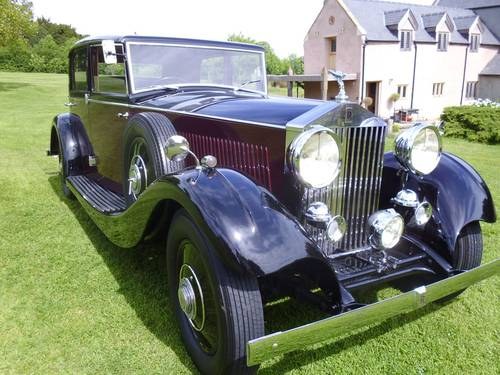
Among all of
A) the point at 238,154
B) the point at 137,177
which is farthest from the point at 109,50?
the point at 238,154

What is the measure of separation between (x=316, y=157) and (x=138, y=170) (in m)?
1.63

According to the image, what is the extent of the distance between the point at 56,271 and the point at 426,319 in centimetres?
279

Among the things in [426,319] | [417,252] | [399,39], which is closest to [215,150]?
[417,252]

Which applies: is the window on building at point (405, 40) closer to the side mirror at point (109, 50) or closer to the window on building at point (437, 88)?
the window on building at point (437, 88)

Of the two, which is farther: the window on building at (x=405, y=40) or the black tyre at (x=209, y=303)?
the window on building at (x=405, y=40)

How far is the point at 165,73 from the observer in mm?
3875

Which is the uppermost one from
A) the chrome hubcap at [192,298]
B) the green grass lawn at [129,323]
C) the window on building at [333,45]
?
the window on building at [333,45]

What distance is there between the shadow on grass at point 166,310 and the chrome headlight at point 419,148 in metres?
1.02

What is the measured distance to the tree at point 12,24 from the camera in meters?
17.9

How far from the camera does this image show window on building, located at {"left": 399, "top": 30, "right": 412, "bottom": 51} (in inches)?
875

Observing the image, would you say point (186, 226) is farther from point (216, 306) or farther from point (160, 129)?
point (160, 129)

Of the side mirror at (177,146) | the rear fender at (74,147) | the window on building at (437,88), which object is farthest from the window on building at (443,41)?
the side mirror at (177,146)

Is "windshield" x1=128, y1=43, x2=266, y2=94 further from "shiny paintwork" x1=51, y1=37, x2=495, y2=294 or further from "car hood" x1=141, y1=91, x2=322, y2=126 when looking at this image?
"car hood" x1=141, y1=91, x2=322, y2=126

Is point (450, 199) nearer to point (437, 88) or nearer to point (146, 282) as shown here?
point (146, 282)
